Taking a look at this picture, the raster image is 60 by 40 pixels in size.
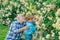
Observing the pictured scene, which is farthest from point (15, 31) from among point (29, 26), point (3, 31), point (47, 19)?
point (3, 31)

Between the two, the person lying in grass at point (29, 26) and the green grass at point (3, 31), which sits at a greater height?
the green grass at point (3, 31)

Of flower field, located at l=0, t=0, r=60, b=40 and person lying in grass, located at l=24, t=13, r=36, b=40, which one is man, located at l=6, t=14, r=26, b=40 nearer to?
person lying in grass, located at l=24, t=13, r=36, b=40

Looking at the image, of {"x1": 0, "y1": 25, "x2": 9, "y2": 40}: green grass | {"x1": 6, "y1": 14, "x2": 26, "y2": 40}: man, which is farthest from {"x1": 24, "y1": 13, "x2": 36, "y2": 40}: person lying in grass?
{"x1": 0, "y1": 25, "x2": 9, "y2": 40}: green grass

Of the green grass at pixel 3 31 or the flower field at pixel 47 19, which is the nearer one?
the flower field at pixel 47 19

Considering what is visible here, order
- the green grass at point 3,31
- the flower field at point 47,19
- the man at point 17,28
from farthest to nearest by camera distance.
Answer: the green grass at point 3,31 < the man at point 17,28 < the flower field at point 47,19

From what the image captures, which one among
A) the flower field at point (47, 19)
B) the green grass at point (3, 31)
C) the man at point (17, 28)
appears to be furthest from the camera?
the green grass at point (3, 31)

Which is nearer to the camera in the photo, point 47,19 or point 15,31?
point 15,31

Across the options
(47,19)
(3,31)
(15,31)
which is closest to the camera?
(15,31)

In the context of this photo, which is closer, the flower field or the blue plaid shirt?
the flower field

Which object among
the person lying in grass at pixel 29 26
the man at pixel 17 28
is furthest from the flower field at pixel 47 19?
the man at pixel 17 28

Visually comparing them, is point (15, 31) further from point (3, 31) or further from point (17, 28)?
point (3, 31)

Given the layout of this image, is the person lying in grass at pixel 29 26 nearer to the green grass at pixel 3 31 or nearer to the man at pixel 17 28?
the man at pixel 17 28

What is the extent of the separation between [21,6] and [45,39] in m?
4.21

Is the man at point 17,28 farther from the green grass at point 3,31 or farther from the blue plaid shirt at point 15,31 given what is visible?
the green grass at point 3,31
